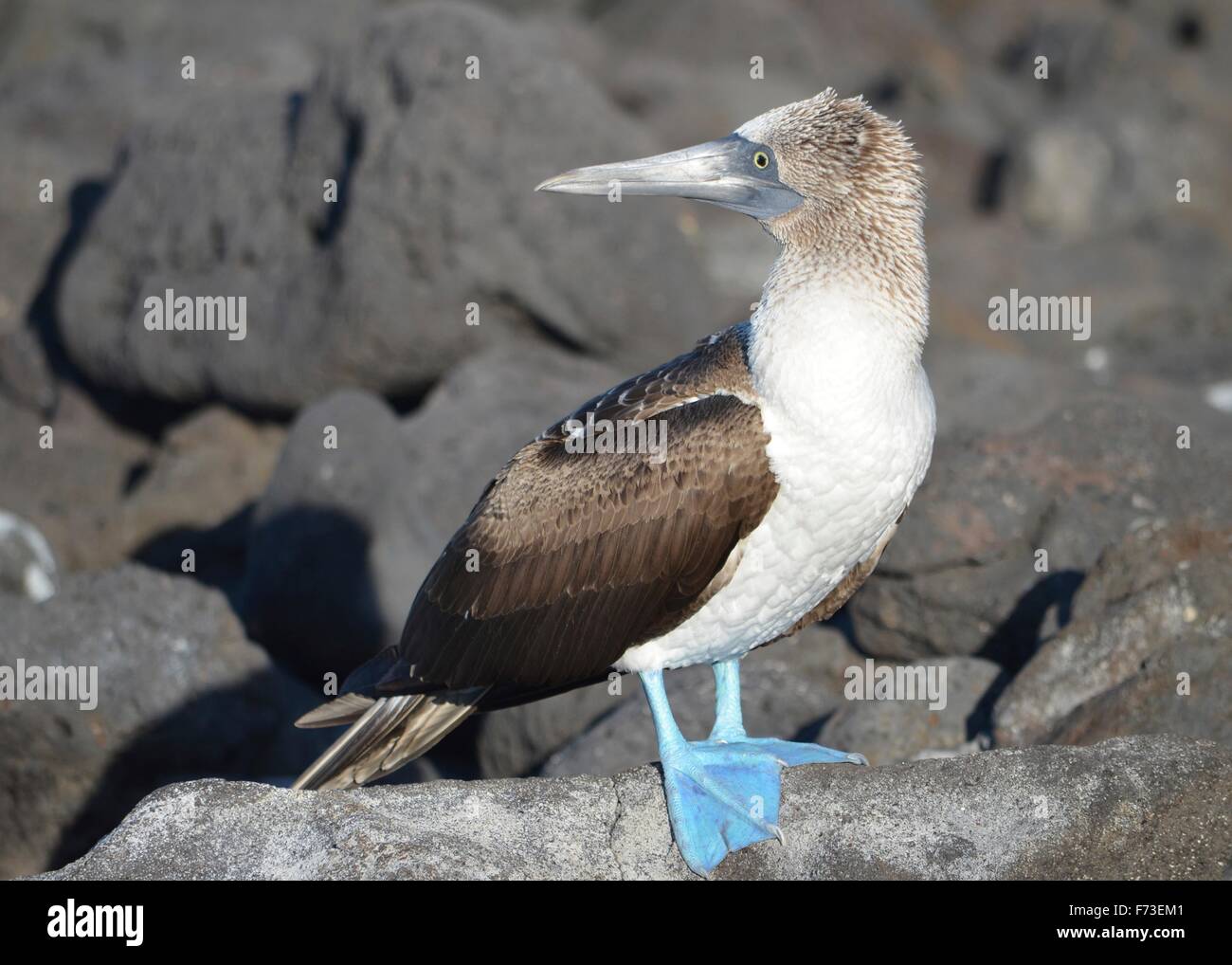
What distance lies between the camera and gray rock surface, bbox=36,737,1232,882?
4992 mm

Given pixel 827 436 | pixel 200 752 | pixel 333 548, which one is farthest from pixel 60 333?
pixel 827 436

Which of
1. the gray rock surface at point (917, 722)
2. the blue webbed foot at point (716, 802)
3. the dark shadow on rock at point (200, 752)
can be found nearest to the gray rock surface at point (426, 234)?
the dark shadow on rock at point (200, 752)

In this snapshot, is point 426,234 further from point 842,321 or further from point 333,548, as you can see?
point 842,321

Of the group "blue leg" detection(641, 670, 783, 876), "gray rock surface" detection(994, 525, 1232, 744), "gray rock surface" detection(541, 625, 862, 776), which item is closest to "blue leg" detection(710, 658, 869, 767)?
"blue leg" detection(641, 670, 783, 876)

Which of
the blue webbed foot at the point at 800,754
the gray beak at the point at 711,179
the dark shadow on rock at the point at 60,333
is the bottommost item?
the blue webbed foot at the point at 800,754

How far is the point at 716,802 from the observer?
5312mm

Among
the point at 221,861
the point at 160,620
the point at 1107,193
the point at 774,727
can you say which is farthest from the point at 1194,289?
the point at 221,861

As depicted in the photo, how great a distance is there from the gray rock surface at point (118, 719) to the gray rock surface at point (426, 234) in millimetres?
4056

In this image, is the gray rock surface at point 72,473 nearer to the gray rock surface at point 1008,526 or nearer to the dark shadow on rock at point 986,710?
the gray rock surface at point 1008,526

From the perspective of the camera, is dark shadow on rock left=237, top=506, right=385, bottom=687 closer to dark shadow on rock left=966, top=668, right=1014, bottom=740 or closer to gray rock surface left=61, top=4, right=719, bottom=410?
gray rock surface left=61, top=4, right=719, bottom=410

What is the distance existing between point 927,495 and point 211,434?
6785 mm

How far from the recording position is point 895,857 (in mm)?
5094

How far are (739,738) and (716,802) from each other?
85 cm

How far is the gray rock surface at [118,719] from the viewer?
8195 millimetres
